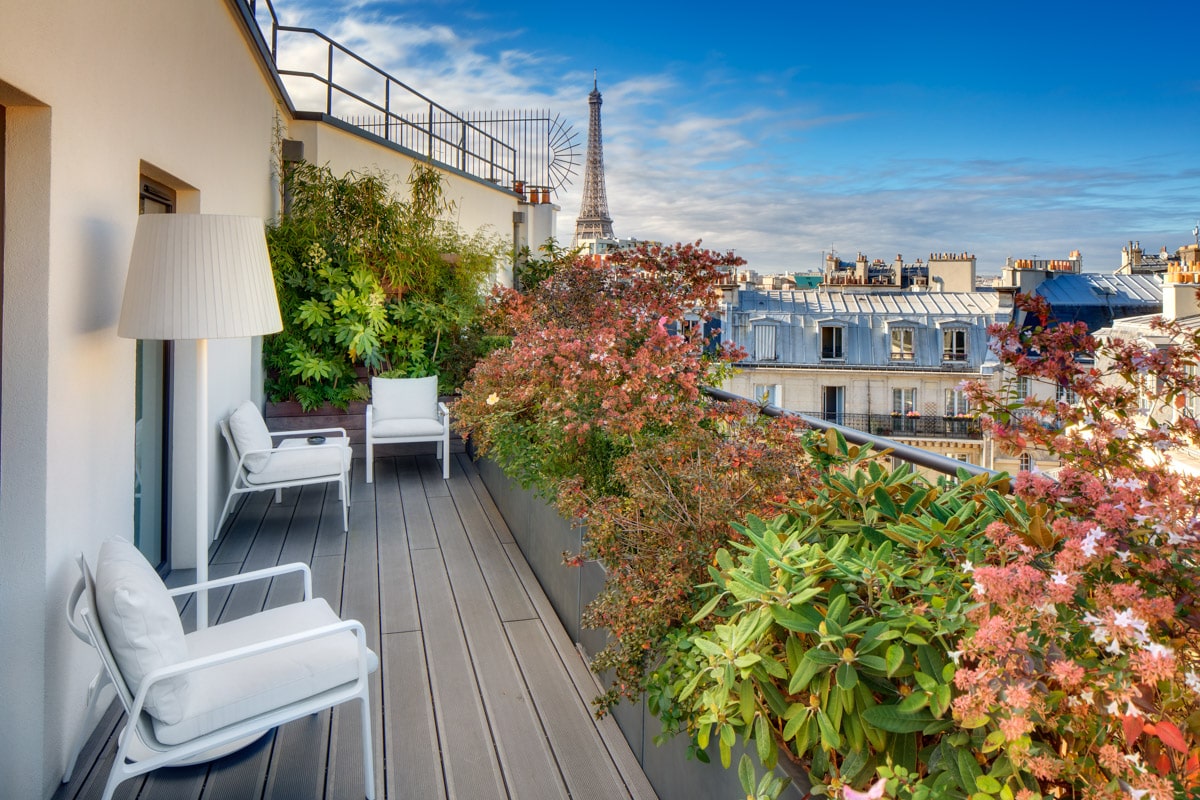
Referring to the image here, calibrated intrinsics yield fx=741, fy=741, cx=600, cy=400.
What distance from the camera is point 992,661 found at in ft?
3.01

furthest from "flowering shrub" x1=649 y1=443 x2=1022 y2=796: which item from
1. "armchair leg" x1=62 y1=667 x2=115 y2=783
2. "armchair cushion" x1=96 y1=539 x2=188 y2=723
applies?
"armchair leg" x1=62 y1=667 x2=115 y2=783

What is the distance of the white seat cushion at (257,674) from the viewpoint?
175 cm

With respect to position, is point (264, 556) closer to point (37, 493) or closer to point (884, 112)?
point (37, 493)

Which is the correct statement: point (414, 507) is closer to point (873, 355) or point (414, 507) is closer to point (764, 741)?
point (764, 741)

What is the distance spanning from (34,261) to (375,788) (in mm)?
1603

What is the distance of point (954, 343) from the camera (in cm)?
1698

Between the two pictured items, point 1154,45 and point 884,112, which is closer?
point 1154,45

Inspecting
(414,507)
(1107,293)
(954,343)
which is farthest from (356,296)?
(1107,293)

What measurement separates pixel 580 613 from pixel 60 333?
1876 millimetres

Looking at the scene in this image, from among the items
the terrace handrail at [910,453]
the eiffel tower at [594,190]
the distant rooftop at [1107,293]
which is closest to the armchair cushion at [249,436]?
the terrace handrail at [910,453]

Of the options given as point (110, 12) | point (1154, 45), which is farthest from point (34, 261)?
point (1154, 45)

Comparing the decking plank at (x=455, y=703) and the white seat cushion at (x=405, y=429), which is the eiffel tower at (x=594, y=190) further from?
the decking plank at (x=455, y=703)

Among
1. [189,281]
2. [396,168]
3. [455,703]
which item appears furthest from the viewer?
[396,168]

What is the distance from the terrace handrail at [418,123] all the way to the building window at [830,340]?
29.6 feet
